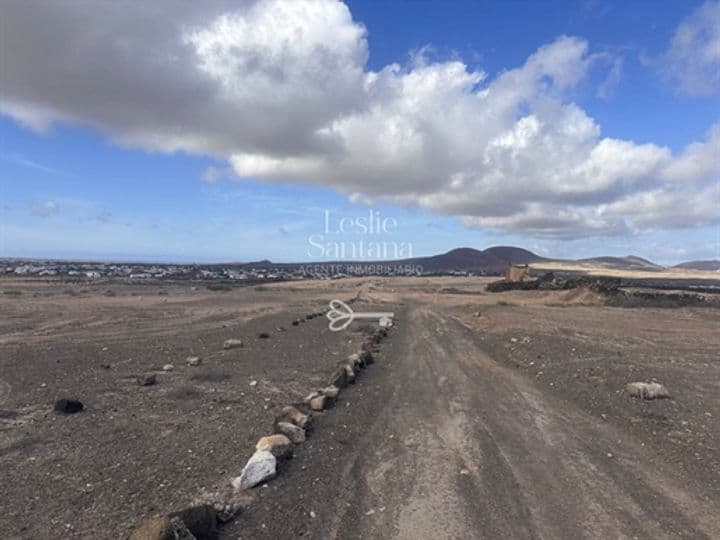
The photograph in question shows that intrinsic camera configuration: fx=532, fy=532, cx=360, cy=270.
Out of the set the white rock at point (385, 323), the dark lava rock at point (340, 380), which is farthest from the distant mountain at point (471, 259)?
the dark lava rock at point (340, 380)

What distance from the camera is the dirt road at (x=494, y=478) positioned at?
498cm

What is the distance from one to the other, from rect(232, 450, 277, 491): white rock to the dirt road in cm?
52

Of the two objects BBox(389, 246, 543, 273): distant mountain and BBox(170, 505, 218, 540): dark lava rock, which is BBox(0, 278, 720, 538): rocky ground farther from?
BBox(389, 246, 543, 273): distant mountain

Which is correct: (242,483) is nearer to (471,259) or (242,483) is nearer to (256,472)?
(256,472)

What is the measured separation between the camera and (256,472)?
580cm

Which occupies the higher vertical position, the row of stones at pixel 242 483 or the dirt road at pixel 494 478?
the row of stones at pixel 242 483

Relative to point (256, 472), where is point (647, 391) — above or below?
above

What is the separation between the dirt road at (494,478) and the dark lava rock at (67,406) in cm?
435

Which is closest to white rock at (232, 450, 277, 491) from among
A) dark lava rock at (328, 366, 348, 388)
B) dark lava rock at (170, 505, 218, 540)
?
dark lava rock at (170, 505, 218, 540)

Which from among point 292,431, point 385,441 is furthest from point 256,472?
point 385,441

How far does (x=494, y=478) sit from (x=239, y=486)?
286cm

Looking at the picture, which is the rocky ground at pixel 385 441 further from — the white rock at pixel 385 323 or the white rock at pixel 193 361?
the white rock at pixel 385 323

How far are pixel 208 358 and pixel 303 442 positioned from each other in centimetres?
810

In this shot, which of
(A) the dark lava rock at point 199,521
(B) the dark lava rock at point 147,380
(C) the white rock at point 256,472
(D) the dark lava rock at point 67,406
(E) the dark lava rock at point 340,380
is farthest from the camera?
(B) the dark lava rock at point 147,380
